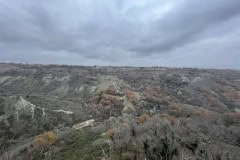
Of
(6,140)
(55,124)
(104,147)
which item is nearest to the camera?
(104,147)

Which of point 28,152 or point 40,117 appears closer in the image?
point 28,152

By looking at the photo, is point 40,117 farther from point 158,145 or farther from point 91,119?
point 158,145

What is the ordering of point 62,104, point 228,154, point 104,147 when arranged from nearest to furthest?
point 228,154 → point 104,147 → point 62,104

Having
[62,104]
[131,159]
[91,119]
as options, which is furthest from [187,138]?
[62,104]

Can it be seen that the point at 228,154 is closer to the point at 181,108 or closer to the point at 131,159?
the point at 131,159

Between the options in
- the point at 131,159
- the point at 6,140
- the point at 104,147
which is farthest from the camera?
the point at 6,140

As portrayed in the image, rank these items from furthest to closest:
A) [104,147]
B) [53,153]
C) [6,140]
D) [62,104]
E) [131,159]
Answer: [62,104], [6,140], [53,153], [104,147], [131,159]

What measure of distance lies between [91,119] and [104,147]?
51.3 meters

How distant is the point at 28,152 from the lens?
323 ft

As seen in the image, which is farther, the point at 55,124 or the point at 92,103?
the point at 92,103

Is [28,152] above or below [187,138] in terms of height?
below

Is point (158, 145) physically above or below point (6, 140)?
above

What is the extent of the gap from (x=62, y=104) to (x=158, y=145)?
105185 mm

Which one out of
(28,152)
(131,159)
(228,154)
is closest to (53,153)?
(28,152)
